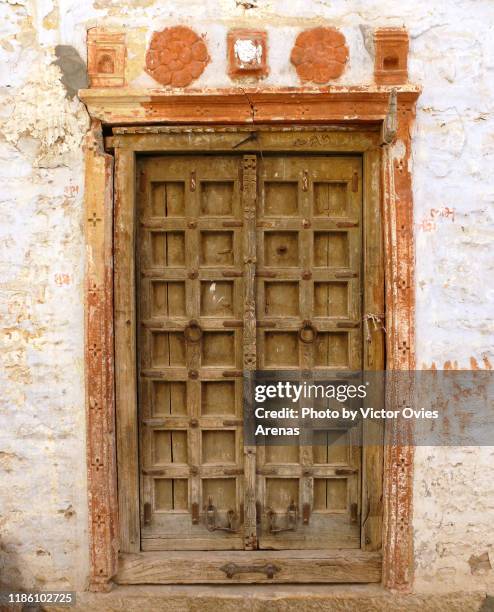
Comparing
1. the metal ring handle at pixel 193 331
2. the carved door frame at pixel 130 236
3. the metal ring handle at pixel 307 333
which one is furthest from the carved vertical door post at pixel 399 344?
the metal ring handle at pixel 193 331

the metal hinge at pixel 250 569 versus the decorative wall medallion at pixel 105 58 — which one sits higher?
the decorative wall medallion at pixel 105 58

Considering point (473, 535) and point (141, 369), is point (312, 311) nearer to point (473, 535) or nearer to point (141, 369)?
point (141, 369)

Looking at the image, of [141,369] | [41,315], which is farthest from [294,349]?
[41,315]

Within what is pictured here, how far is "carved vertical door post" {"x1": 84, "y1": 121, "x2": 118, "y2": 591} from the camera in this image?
313 cm

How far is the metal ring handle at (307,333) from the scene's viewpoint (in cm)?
327

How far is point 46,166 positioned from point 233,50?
3.73ft

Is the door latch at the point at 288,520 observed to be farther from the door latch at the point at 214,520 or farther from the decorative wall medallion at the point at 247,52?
the decorative wall medallion at the point at 247,52

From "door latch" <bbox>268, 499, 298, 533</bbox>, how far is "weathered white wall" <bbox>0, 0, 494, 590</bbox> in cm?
65

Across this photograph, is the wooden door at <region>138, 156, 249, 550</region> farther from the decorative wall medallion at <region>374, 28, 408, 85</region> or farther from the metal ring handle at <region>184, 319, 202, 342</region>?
the decorative wall medallion at <region>374, 28, 408, 85</region>

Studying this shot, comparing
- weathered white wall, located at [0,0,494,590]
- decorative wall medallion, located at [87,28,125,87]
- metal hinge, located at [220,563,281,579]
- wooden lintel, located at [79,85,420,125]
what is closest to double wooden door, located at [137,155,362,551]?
metal hinge, located at [220,563,281,579]

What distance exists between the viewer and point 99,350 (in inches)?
123

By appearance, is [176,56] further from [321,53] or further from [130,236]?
[130,236]

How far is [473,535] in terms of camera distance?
3188mm

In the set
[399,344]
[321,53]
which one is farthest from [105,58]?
[399,344]
